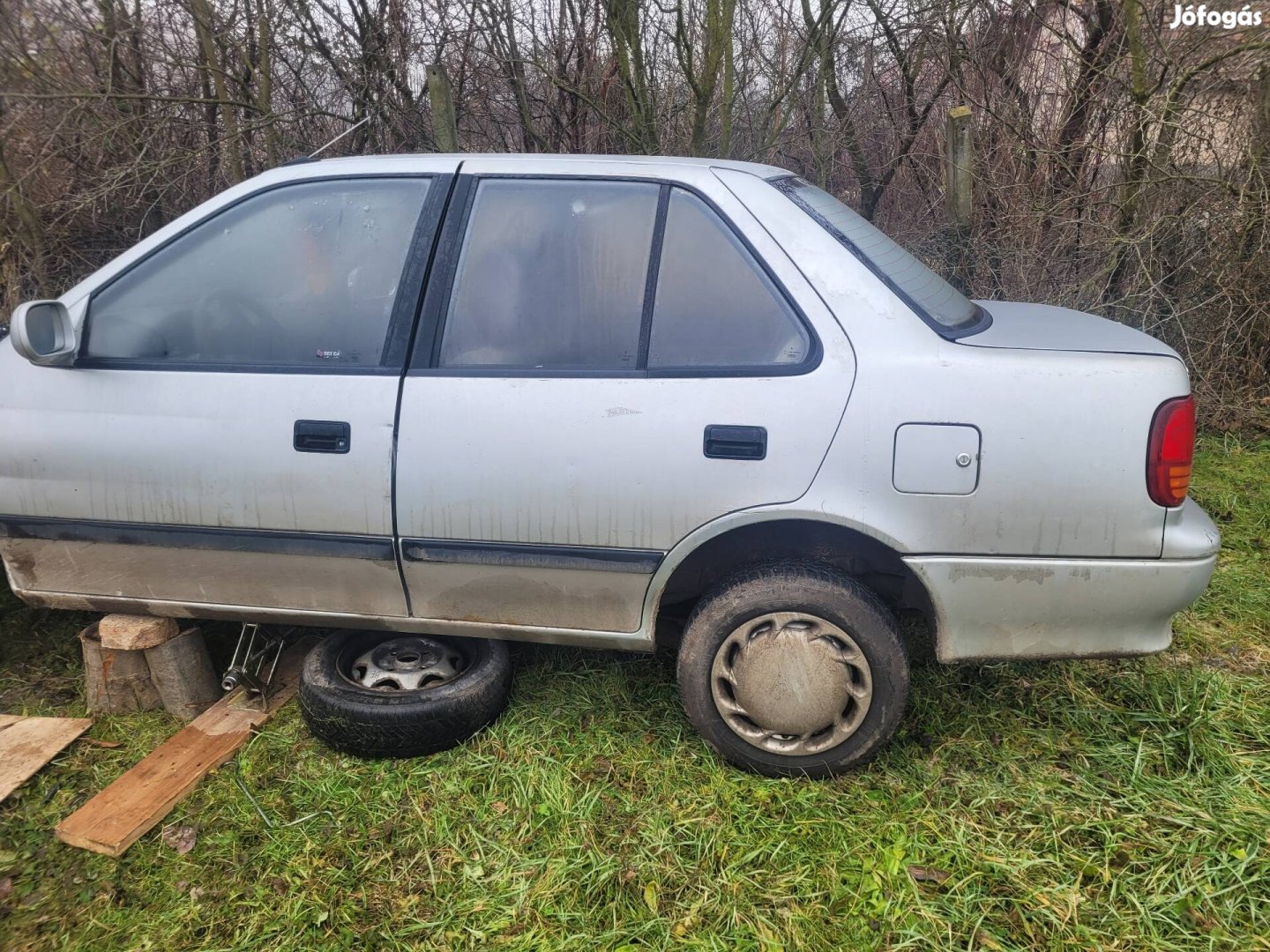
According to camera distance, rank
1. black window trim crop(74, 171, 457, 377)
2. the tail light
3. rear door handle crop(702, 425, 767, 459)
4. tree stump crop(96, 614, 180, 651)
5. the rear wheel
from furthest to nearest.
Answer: tree stump crop(96, 614, 180, 651), black window trim crop(74, 171, 457, 377), the rear wheel, rear door handle crop(702, 425, 767, 459), the tail light

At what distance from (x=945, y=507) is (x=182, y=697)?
2614 mm

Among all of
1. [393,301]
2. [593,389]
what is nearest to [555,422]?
[593,389]

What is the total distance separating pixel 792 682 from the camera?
8.13 ft

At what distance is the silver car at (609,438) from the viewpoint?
229 centimetres

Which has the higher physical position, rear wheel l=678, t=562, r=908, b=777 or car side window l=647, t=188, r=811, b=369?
car side window l=647, t=188, r=811, b=369

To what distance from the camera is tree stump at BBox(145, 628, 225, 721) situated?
115 inches

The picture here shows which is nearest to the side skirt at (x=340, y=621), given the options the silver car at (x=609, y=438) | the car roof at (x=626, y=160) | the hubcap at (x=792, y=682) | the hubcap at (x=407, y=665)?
the silver car at (x=609, y=438)

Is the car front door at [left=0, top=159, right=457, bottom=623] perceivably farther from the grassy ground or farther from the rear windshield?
the rear windshield

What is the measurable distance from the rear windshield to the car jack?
7.55 ft

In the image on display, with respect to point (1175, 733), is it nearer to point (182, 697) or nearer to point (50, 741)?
point (182, 697)

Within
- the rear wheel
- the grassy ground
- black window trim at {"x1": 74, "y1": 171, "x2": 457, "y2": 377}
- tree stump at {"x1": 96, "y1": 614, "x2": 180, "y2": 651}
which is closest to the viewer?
the grassy ground

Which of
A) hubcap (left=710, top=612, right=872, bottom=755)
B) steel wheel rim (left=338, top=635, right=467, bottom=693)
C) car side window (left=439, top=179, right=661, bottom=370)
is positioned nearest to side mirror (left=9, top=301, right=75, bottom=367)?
car side window (left=439, top=179, right=661, bottom=370)

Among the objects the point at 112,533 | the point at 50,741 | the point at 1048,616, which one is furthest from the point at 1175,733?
the point at 50,741

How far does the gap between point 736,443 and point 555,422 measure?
0.52 metres
